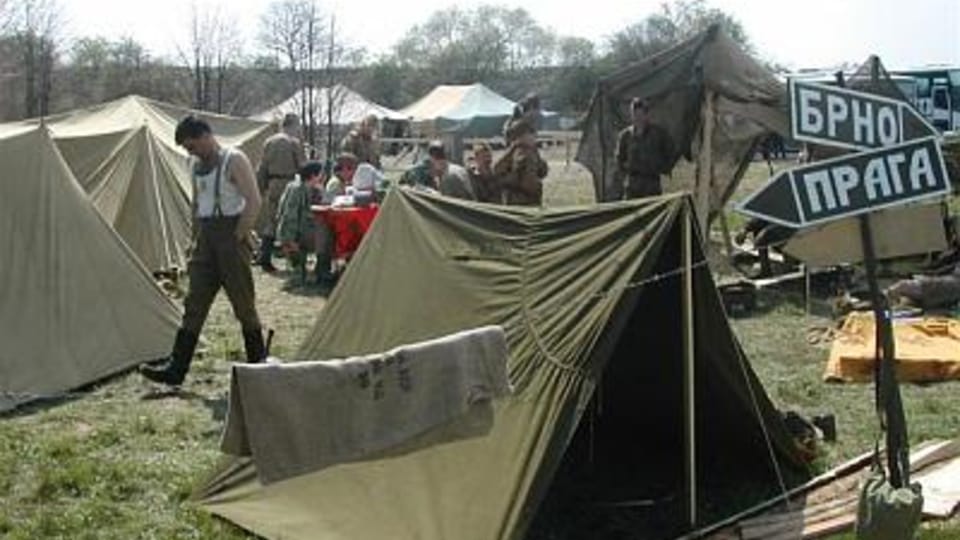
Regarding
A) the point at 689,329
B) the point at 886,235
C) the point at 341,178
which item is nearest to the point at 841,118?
the point at 886,235

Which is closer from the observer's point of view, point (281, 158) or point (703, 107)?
point (703, 107)

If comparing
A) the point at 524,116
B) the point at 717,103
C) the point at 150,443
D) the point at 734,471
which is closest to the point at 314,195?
the point at 524,116

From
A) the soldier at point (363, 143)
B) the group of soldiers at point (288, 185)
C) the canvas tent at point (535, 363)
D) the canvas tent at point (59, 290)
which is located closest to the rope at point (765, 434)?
the canvas tent at point (535, 363)

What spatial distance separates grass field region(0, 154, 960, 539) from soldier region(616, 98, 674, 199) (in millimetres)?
1773

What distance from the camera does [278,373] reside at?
443 centimetres

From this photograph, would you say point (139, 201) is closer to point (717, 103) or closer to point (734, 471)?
point (717, 103)

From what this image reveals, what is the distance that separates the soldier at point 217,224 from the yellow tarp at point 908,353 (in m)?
3.77

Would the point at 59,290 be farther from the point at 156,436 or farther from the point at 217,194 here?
the point at 156,436

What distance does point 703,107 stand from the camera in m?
12.5

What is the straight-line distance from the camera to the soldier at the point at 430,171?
467 inches

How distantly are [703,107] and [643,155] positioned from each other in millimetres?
1409

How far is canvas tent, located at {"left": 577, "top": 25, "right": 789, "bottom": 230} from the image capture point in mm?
12281

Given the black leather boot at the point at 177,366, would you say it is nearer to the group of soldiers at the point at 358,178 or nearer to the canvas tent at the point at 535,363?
the canvas tent at the point at 535,363

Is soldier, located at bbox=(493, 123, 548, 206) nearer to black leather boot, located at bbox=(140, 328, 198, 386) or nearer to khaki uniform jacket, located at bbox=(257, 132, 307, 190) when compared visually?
black leather boot, located at bbox=(140, 328, 198, 386)
